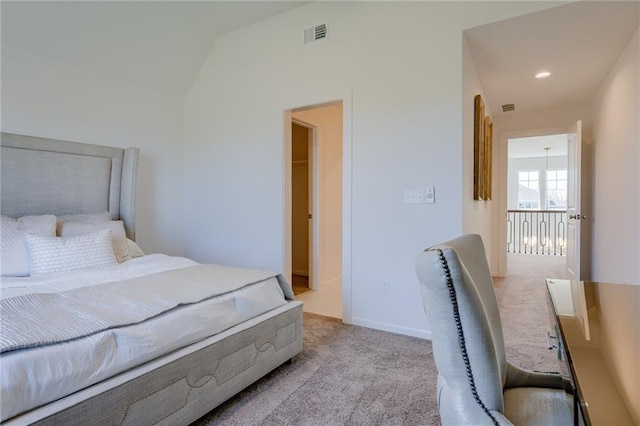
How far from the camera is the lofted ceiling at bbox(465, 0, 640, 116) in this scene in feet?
8.09

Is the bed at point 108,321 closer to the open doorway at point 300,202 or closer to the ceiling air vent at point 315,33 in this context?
the ceiling air vent at point 315,33

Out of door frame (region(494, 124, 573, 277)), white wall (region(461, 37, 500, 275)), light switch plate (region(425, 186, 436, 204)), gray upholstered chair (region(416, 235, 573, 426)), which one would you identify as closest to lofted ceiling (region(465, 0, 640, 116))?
white wall (region(461, 37, 500, 275))

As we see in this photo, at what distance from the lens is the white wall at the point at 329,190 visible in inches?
176

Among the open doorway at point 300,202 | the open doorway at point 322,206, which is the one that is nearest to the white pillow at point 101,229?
the open doorway at point 322,206

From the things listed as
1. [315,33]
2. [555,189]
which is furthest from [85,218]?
[555,189]

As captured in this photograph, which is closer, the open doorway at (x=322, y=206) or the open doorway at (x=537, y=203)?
A: the open doorway at (x=322, y=206)

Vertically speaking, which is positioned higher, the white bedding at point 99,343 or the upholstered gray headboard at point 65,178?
the upholstered gray headboard at point 65,178

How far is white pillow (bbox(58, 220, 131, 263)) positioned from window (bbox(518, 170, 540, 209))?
11259 millimetres

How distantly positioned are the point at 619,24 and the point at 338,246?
3607 millimetres

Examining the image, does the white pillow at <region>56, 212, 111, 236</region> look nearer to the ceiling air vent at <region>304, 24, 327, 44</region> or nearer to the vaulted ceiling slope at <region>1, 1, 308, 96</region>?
the vaulted ceiling slope at <region>1, 1, 308, 96</region>

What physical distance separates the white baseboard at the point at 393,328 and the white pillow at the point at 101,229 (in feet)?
6.73

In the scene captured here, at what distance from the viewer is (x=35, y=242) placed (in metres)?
2.33

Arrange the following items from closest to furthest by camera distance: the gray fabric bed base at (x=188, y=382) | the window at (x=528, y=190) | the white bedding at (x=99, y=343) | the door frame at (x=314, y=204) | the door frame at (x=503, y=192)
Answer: the white bedding at (x=99, y=343) → the gray fabric bed base at (x=188, y=382) → the door frame at (x=314, y=204) → the door frame at (x=503, y=192) → the window at (x=528, y=190)

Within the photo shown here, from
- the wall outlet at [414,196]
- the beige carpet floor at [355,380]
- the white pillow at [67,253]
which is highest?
the wall outlet at [414,196]
